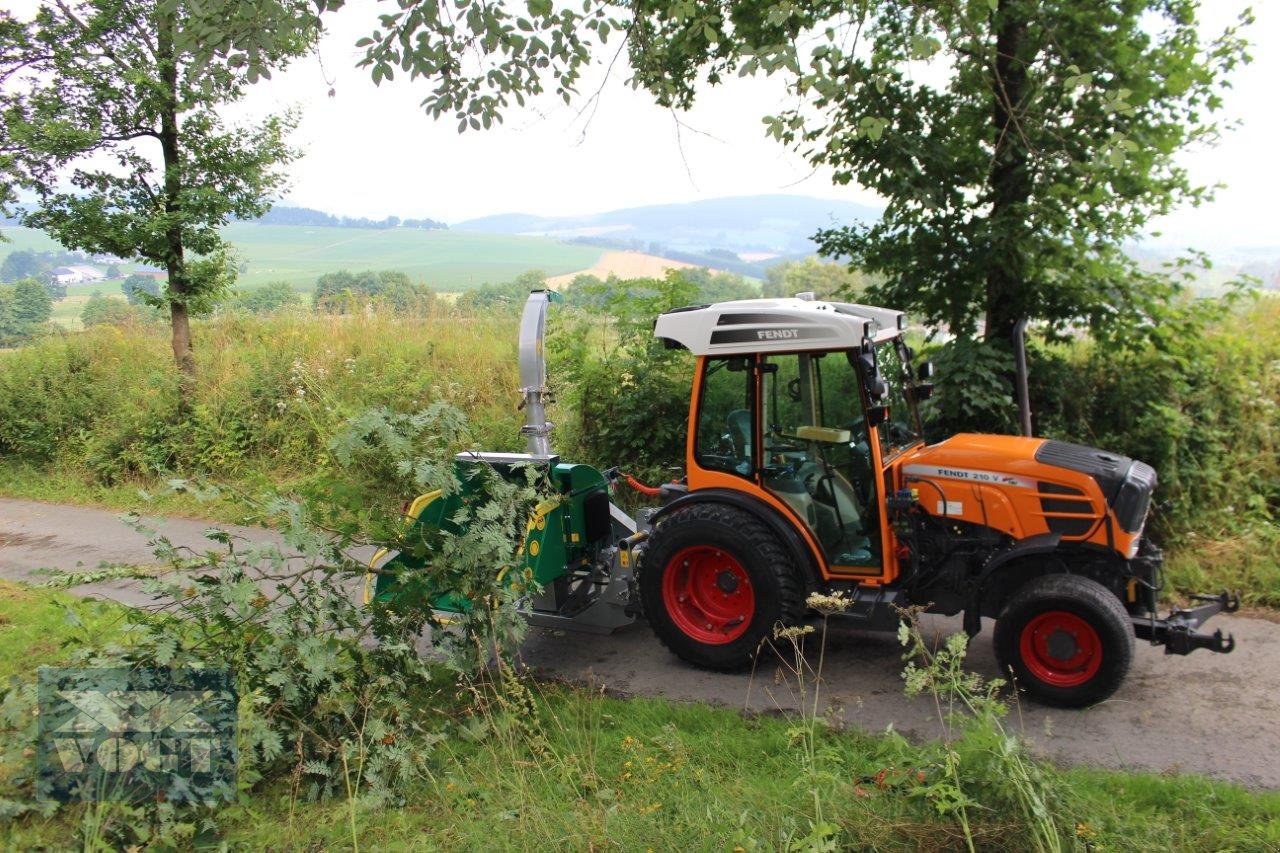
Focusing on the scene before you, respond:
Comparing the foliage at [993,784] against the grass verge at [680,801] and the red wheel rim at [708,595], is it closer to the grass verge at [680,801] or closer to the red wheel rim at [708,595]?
the grass verge at [680,801]

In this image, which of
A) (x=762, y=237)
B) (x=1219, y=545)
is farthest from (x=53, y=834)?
(x=762, y=237)

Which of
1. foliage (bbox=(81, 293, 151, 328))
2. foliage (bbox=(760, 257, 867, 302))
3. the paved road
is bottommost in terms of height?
the paved road

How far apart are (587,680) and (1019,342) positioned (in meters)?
3.80

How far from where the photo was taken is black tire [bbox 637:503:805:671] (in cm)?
517

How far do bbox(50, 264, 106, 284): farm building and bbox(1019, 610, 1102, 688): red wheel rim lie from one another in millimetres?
14989

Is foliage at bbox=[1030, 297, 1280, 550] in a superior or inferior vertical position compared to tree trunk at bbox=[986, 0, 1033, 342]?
inferior

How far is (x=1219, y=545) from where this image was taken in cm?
668

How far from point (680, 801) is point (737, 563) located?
72.0 inches

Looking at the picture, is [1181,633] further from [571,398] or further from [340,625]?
[571,398]

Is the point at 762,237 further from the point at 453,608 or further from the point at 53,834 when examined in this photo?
the point at 53,834

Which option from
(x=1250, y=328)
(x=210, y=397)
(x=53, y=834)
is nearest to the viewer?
(x=53, y=834)

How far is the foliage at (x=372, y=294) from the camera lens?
45.5 feet

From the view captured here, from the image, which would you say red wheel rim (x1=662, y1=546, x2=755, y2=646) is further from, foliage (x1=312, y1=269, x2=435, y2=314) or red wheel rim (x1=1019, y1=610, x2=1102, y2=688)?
foliage (x1=312, y1=269, x2=435, y2=314)

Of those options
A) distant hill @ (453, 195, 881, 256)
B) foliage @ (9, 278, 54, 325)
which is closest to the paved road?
distant hill @ (453, 195, 881, 256)
